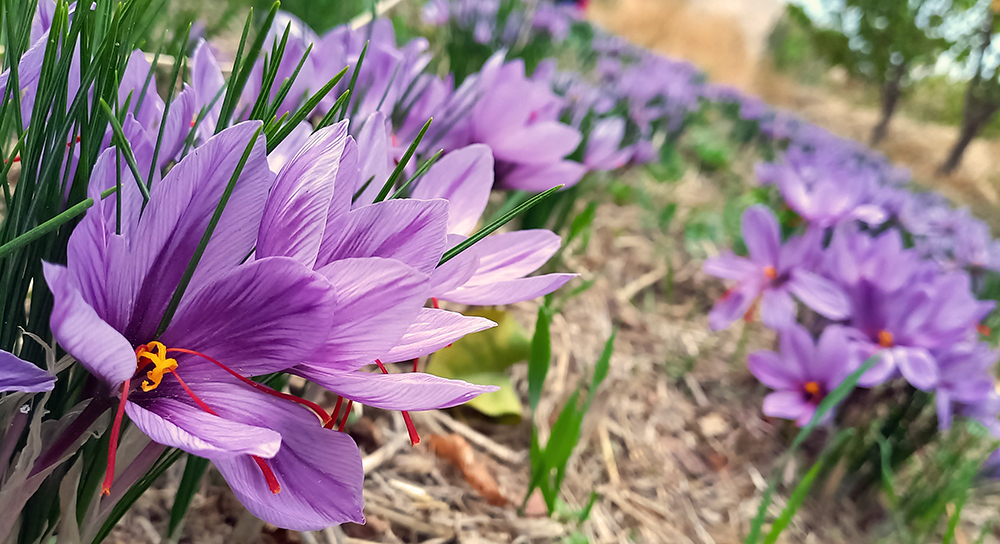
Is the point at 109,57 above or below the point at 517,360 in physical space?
above

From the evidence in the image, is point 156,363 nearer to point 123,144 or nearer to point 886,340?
point 123,144

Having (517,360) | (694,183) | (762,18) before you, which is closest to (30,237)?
(517,360)

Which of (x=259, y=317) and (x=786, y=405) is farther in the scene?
(x=786, y=405)

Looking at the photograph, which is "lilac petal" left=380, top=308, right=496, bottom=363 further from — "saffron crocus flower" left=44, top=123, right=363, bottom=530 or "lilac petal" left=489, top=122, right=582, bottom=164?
"lilac petal" left=489, top=122, right=582, bottom=164

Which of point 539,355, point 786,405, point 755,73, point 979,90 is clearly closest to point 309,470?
point 539,355

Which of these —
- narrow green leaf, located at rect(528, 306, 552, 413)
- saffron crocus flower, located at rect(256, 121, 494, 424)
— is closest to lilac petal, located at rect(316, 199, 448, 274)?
saffron crocus flower, located at rect(256, 121, 494, 424)

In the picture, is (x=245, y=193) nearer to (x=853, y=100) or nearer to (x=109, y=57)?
(x=109, y=57)
